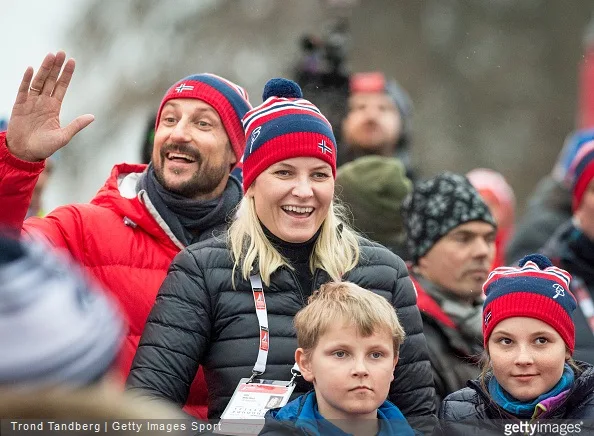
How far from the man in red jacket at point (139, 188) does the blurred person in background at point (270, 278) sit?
0.73ft

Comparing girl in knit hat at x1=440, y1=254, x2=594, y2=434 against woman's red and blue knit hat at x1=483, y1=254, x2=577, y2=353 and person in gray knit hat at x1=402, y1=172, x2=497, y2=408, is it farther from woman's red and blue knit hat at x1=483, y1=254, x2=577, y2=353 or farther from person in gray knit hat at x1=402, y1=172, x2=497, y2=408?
person in gray knit hat at x1=402, y1=172, x2=497, y2=408

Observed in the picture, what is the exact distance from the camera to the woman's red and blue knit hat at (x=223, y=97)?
5.18 metres

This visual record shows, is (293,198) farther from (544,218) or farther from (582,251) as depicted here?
(544,218)

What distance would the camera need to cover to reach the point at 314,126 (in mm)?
4586

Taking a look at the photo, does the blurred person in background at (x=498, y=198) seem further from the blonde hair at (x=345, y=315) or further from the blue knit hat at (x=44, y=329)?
the blue knit hat at (x=44, y=329)

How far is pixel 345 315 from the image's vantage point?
12.8 feet

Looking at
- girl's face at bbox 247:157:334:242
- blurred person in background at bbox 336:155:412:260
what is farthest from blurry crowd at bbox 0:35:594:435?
blurred person in background at bbox 336:155:412:260

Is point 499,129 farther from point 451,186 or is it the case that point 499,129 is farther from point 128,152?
point 451,186

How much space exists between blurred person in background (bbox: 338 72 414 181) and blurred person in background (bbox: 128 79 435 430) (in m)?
2.89

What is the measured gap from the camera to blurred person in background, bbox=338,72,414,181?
7641 millimetres

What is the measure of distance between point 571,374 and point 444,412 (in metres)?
0.43

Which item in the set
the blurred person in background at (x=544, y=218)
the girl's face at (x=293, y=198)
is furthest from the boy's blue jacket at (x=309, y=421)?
the blurred person in background at (x=544, y=218)

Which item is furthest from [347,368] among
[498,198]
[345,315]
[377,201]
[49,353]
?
[498,198]

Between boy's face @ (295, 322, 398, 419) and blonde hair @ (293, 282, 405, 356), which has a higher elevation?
blonde hair @ (293, 282, 405, 356)
